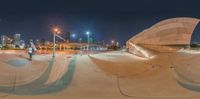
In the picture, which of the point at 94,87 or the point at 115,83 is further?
the point at 115,83

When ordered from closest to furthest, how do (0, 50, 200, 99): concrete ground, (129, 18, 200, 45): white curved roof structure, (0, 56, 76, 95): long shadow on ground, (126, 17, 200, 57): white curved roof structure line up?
(0, 50, 200, 99): concrete ground → (0, 56, 76, 95): long shadow on ground → (126, 17, 200, 57): white curved roof structure → (129, 18, 200, 45): white curved roof structure

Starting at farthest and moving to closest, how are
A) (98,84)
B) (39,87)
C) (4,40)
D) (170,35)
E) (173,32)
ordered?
(4,40)
(170,35)
(173,32)
(98,84)
(39,87)

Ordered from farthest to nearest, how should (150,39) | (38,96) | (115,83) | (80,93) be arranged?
(150,39) < (115,83) < (80,93) < (38,96)

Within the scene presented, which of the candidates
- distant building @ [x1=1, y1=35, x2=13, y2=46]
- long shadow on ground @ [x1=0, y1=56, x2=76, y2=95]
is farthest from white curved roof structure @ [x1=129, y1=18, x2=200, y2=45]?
distant building @ [x1=1, y1=35, x2=13, y2=46]

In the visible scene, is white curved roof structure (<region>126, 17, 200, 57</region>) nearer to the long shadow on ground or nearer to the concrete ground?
the concrete ground

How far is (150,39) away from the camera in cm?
5147

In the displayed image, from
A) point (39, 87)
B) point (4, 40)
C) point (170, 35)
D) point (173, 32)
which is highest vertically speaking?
point (173, 32)

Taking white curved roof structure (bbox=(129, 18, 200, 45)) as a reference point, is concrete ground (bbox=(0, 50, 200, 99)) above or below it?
below

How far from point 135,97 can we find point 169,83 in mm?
3983

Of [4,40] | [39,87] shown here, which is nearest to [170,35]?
[39,87]

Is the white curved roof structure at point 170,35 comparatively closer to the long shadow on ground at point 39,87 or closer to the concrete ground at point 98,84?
the concrete ground at point 98,84

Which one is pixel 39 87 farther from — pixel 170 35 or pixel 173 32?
pixel 170 35

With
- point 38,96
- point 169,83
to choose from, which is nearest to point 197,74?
point 169,83

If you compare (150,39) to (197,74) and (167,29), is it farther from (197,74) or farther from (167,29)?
(197,74)
